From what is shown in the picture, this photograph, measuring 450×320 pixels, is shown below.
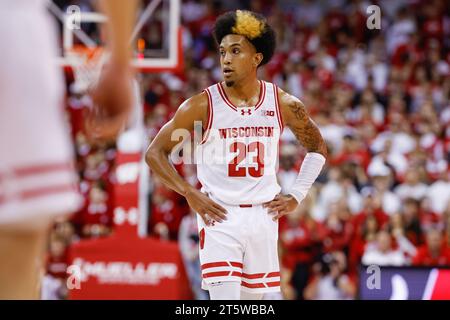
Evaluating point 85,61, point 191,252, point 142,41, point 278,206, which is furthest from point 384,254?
point 278,206

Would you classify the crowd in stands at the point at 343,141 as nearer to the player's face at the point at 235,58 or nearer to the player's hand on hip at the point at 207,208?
the player's hand on hip at the point at 207,208

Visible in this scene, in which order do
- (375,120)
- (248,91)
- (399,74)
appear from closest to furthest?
1. (248,91)
2. (375,120)
3. (399,74)

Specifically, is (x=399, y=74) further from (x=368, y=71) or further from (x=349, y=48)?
(x=349, y=48)

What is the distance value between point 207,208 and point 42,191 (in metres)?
2.91

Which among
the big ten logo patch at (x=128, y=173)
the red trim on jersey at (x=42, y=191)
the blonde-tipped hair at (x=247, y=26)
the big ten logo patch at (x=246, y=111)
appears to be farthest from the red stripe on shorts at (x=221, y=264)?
the big ten logo patch at (x=128, y=173)

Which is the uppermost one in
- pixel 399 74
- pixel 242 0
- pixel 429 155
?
pixel 242 0

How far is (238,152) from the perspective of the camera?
16.9 feet

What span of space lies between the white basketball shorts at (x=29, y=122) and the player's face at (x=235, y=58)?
9.85 ft

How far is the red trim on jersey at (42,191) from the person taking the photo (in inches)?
84.3

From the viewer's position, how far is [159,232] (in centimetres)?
1098

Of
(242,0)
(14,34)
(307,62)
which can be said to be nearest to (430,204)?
(307,62)

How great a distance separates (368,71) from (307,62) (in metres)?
1.13

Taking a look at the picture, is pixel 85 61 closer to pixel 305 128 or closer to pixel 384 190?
pixel 384 190

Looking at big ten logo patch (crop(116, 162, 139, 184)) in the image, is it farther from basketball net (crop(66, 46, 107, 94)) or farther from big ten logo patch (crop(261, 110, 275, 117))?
big ten logo patch (crop(261, 110, 275, 117))
